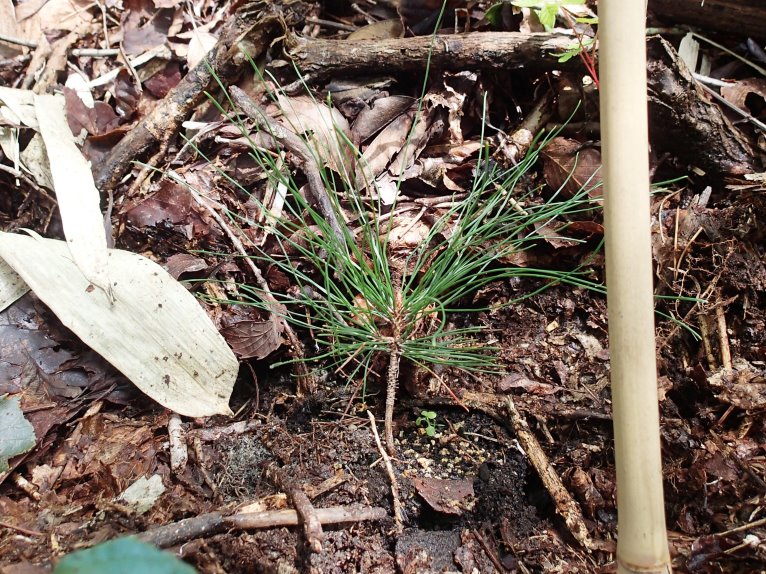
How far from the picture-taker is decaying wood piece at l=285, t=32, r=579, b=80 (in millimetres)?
1732

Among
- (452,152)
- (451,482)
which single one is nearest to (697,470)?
(451,482)

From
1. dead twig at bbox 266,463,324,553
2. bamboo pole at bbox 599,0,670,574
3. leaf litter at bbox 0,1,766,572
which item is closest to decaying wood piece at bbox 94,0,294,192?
leaf litter at bbox 0,1,766,572

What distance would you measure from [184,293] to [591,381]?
118 cm

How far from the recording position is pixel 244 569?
1.10 meters

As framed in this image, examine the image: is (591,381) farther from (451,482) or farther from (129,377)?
(129,377)

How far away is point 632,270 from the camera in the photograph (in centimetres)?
95

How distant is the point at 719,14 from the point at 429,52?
3.52 feet

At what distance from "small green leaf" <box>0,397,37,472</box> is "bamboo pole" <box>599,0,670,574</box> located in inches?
54.0

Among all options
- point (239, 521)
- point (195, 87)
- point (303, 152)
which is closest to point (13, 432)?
point (239, 521)

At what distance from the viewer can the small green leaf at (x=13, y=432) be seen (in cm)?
131

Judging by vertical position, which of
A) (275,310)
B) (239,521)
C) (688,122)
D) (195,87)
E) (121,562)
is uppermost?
(195,87)

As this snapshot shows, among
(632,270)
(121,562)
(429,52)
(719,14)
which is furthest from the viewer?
(719,14)

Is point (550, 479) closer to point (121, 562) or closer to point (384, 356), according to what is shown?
point (384, 356)

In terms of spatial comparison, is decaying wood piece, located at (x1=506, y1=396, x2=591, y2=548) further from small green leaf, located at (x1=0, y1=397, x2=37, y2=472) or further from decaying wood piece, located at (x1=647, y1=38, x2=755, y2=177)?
small green leaf, located at (x1=0, y1=397, x2=37, y2=472)
